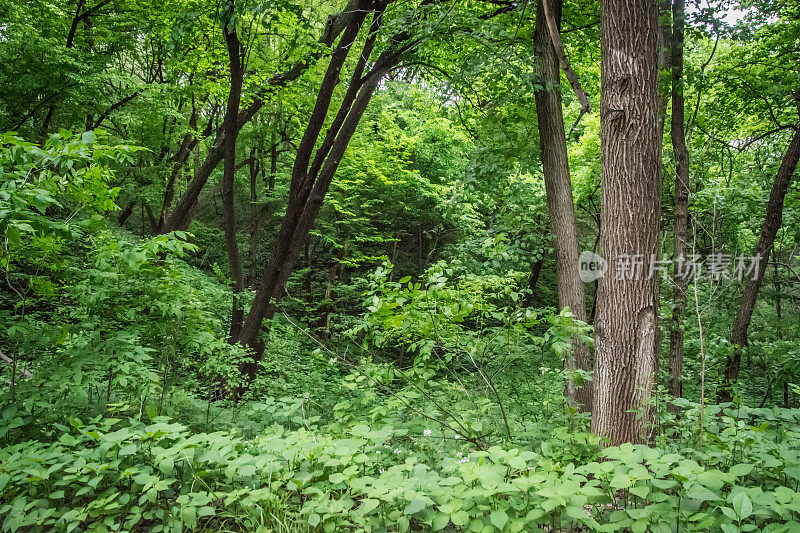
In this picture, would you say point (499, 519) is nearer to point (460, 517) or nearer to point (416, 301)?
point (460, 517)

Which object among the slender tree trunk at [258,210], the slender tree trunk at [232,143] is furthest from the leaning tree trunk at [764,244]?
the slender tree trunk at [258,210]

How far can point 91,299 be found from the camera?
3.34 meters

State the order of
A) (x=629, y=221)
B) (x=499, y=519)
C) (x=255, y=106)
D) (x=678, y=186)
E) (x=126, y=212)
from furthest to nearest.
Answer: (x=126, y=212), (x=255, y=106), (x=678, y=186), (x=629, y=221), (x=499, y=519)

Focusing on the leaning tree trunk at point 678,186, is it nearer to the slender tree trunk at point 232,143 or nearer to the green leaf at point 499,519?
the green leaf at point 499,519

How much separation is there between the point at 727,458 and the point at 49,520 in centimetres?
366

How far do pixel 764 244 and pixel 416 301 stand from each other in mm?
6360

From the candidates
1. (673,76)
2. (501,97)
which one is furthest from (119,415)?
(673,76)

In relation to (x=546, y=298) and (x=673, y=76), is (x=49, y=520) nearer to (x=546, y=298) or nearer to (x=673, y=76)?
(x=673, y=76)

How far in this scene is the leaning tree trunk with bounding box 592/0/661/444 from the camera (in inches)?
124

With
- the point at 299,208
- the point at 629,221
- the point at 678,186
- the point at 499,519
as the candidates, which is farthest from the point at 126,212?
the point at 499,519

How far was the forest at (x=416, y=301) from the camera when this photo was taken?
2184mm

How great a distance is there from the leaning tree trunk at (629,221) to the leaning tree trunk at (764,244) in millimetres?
4317
